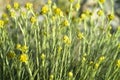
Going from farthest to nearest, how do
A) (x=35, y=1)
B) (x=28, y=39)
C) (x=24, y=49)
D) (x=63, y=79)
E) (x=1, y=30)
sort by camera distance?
(x=35, y=1) < (x=28, y=39) < (x=1, y=30) < (x=63, y=79) < (x=24, y=49)

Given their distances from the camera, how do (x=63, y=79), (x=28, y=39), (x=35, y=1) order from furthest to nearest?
(x=35, y=1), (x=28, y=39), (x=63, y=79)

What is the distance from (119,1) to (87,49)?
3.24 metres

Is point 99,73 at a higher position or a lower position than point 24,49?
lower

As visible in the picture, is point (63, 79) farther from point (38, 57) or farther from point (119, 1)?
point (119, 1)

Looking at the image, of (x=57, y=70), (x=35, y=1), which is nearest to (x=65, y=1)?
(x=35, y=1)

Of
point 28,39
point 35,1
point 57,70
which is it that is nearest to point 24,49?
point 57,70

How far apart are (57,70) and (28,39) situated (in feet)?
1.58

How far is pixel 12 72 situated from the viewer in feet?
8.89

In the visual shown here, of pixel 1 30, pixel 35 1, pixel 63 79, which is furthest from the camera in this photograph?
pixel 35 1

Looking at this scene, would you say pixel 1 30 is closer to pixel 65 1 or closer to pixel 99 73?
pixel 99 73

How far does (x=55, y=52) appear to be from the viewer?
270 centimetres

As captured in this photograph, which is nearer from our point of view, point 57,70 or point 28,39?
point 57,70

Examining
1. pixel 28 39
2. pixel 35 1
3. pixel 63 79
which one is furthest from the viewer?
pixel 35 1

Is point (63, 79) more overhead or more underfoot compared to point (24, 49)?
more underfoot
